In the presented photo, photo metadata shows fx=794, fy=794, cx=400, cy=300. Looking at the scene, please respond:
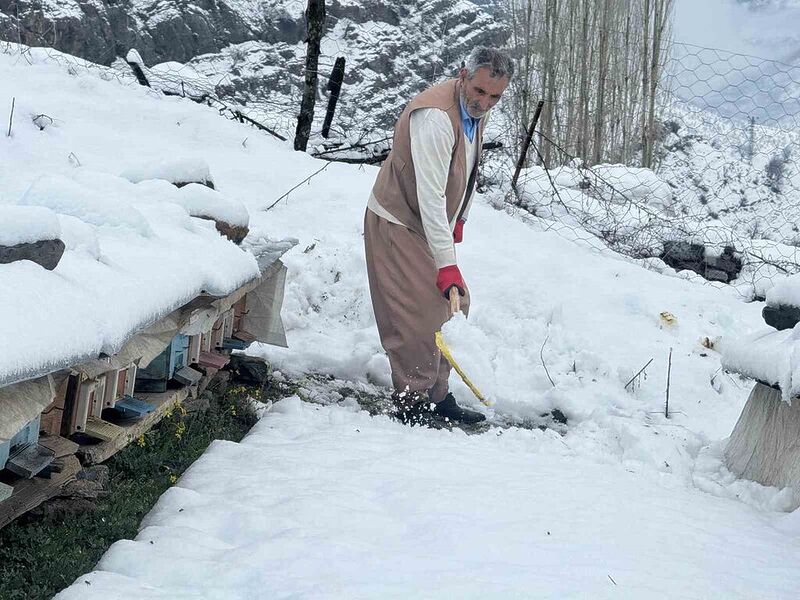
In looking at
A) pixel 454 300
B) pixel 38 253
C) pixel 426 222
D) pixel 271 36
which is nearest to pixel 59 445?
pixel 38 253

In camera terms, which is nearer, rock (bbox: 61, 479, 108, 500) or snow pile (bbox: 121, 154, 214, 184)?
rock (bbox: 61, 479, 108, 500)

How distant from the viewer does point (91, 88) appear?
7906 millimetres

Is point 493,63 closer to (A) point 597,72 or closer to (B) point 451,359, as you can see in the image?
(B) point 451,359

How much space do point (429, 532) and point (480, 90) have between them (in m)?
2.01

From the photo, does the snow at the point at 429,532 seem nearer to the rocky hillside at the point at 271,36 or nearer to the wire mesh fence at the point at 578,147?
the wire mesh fence at the point at 578,147

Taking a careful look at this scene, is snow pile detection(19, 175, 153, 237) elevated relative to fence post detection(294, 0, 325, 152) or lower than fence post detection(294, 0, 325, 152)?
lower

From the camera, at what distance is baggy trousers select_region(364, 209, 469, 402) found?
12.7 feet

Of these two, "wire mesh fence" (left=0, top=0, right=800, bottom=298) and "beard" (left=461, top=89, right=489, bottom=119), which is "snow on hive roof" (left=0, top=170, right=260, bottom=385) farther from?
"wire mesh fence" (left=0, top=0, right=800, bottom=298)

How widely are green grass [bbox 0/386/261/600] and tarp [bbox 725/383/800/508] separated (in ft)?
7.39

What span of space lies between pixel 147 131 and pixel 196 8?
64.0 feet

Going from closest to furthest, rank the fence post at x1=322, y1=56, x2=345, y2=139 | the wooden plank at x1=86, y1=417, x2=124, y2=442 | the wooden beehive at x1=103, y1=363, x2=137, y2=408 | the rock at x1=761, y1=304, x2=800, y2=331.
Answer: the wooden plank at x1=86, y1=417, x2=124, y2=442 < the wooden beehive at x1=103, y1=363, x2=137, y2=408 < the rock at x1=761, y1=304, x2=800, y2=331 < the fence post at x1=322, y1=56, x2=345, y2=139

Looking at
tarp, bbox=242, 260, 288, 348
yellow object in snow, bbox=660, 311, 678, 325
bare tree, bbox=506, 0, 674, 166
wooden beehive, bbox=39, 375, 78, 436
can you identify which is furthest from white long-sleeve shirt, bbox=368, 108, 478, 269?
bare tree, bbox=506, 0, 674, 166

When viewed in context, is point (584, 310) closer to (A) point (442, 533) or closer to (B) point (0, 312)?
(A) point (442, 533)

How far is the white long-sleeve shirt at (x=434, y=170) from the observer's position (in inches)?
142
